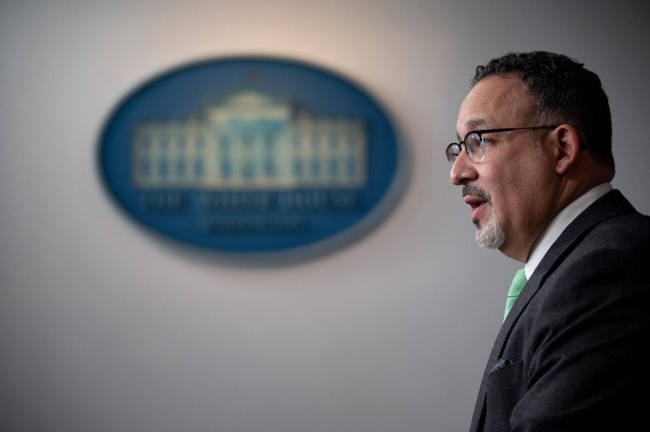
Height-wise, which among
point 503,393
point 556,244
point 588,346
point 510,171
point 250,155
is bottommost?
point 503,393

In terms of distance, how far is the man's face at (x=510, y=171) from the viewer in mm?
1276

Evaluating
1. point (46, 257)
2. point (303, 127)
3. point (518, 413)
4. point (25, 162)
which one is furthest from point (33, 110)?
point (518, 413)

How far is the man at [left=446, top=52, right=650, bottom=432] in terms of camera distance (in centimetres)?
88

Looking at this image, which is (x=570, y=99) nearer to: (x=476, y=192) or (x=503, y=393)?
(x=476, y=192)

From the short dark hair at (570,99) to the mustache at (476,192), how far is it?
177 mm

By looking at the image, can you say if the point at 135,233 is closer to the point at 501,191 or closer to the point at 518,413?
the point at 501,191

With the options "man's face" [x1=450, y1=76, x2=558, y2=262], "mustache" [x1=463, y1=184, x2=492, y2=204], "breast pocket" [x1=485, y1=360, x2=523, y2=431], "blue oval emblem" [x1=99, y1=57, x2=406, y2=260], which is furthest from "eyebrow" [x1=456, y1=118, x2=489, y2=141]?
"blue oval emblem" [x1=99, y1=57, x2=406, y2=260]

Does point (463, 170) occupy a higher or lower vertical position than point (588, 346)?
higher

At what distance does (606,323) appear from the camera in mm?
908

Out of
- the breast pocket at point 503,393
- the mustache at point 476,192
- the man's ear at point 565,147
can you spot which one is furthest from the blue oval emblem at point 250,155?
the breast pocket at point 503,393

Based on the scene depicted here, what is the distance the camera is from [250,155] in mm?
2611

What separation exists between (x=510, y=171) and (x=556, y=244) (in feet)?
0.64

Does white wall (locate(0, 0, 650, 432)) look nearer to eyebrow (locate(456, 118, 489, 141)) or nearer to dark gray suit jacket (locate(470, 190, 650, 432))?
eyebrow (locate(456, 118, 489, 141))

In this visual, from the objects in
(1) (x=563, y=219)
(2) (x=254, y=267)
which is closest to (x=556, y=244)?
(1) (x=563, y=219)
